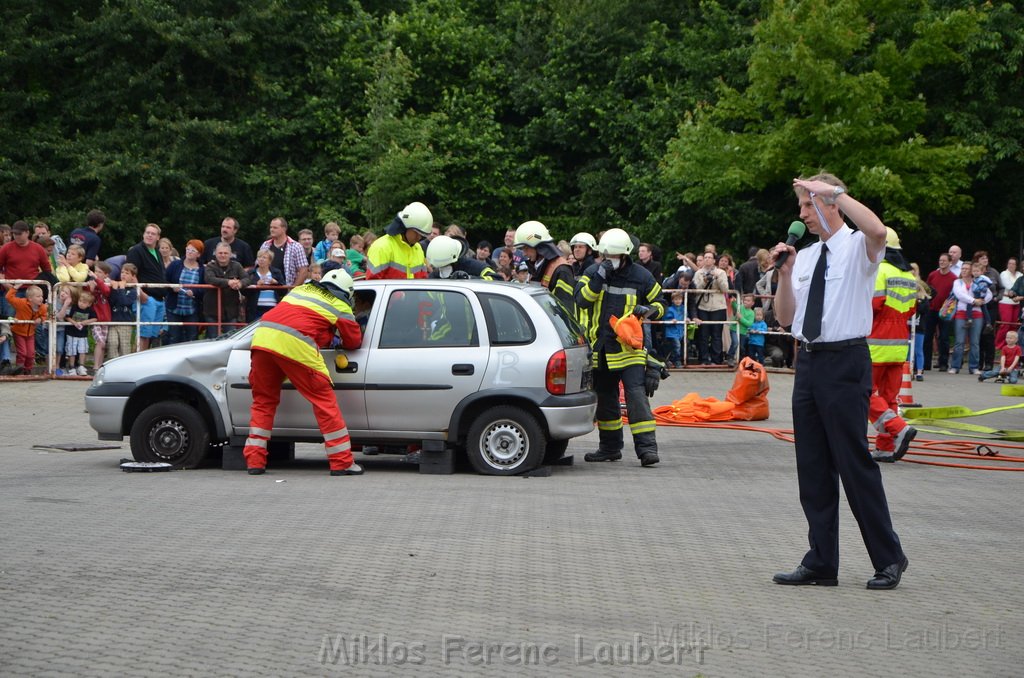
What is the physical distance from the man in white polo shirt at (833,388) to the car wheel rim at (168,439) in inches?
248

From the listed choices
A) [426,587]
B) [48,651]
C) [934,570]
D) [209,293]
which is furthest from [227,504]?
[209,293]

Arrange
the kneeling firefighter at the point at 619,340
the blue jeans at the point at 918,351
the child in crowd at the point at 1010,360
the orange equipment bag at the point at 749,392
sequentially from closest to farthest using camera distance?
the kneeling firefighter at the point at 619,340 → the orange equipment bag at the point at 749,392 → the child in crowd at the point at 1010,360 → the blue jeans at the point at 918,351

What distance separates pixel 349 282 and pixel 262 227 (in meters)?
25.4

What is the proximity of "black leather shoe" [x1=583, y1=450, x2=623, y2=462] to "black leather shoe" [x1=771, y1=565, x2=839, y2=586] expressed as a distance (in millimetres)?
5750

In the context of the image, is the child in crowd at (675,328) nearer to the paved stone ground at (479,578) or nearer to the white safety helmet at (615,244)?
the white safety helmet at (615,244)

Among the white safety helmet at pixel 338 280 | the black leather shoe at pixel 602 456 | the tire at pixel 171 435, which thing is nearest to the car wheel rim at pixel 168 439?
the tire at pixel 171 435

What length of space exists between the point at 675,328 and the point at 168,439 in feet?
39.5

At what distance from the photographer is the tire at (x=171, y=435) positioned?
11703mm

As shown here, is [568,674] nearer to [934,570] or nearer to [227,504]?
[934,570]

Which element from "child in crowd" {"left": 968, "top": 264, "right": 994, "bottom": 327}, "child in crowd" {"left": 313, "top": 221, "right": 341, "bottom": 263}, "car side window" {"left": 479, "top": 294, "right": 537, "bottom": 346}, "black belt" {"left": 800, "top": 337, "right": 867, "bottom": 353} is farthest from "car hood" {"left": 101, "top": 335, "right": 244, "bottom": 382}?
"child in crowd" {"left": 968, "top": 264, "right": 994, "bottom": 327}

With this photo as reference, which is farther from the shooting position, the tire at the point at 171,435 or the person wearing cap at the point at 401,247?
the person wearing cap at the point at 401,247

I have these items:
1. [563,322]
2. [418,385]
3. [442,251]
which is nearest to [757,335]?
[442,251]

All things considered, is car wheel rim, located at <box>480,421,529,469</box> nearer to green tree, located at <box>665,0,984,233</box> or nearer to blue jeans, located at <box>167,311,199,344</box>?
blue jeans, located at <box>167,311,199,344</box>

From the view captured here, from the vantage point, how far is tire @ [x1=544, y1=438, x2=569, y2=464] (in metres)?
12.4
